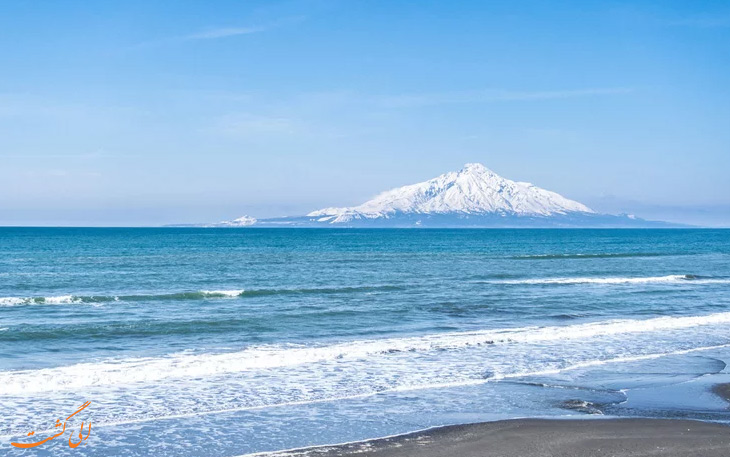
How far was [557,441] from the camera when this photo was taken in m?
12.1

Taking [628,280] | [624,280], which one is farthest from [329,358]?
[628,280]

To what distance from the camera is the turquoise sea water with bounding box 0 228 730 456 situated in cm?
1359

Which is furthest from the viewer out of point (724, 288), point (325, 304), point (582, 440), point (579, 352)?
point (724, 288)

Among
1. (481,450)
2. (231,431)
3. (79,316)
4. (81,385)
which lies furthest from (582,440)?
(79,316)

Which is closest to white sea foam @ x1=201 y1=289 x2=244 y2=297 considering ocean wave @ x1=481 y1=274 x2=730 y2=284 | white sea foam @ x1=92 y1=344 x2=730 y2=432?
ocean wave @ x1=481 y1=274 x2=730 y2=284

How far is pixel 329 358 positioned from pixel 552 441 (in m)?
8.96

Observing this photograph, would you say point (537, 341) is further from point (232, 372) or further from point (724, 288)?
point (724, 288)

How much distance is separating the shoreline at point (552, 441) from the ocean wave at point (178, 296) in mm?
24491

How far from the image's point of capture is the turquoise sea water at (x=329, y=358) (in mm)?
13586

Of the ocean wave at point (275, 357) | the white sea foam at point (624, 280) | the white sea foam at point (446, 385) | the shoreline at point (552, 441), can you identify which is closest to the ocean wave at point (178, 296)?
the white sea foam at point (624, 280)

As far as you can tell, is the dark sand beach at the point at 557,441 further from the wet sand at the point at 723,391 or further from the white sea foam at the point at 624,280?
the white sea foam at the point at 624,280

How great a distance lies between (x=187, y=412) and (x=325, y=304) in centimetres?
1848

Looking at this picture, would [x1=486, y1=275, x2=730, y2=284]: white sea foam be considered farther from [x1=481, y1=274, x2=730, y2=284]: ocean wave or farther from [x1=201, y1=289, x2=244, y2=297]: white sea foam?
[x1=201, y1=289, x2=244, y2=297]: white sea foam

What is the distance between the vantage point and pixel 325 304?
3250 cm
